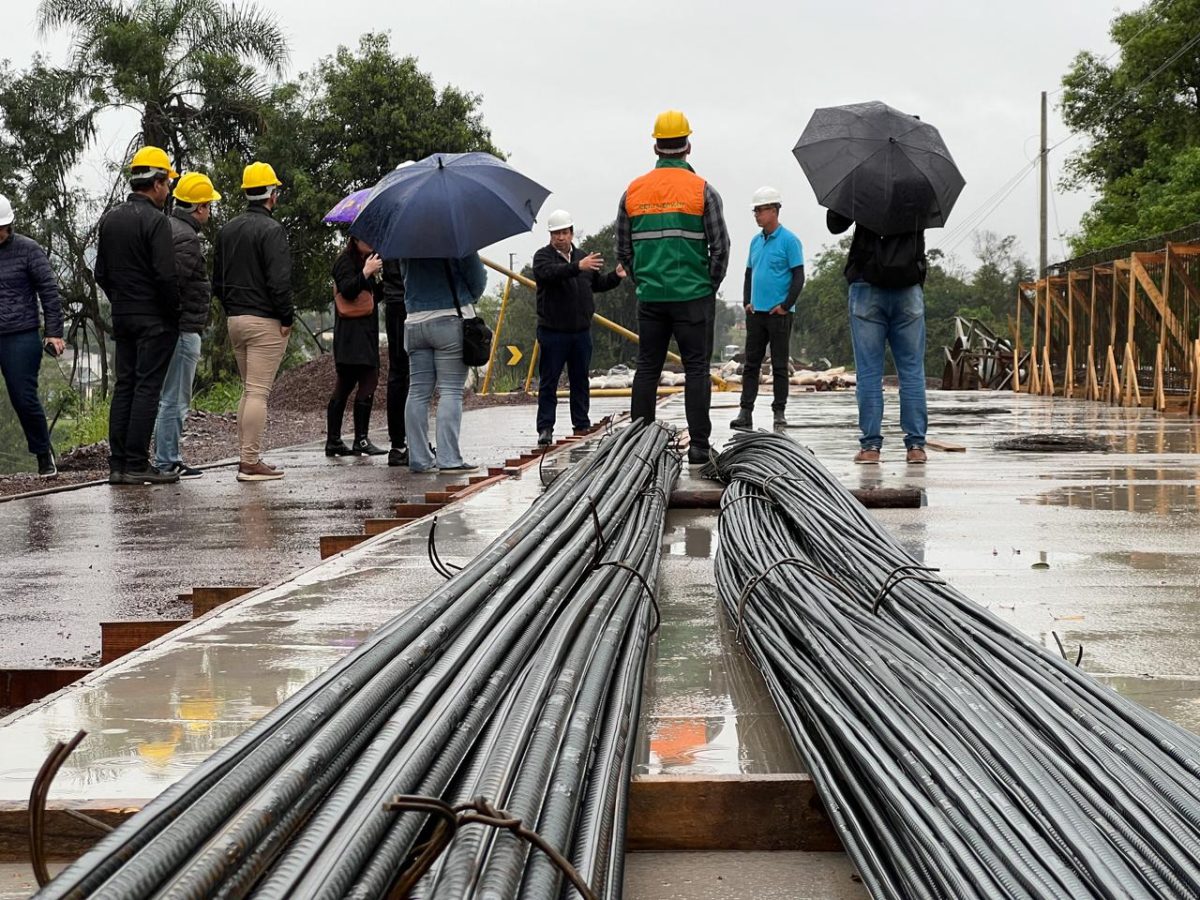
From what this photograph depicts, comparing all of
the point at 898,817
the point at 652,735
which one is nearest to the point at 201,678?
the point at 652,735

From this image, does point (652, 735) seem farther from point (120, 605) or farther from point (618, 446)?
point (618, 446)

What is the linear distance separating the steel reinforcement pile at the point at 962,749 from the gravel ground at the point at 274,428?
6.89 metres

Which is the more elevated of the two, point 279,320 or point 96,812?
point 279,320

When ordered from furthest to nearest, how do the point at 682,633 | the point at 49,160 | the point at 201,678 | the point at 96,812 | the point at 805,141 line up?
the point at 49,160, the point at 805,141, the point at 682,633, the point at 201,678, the point at 96,812

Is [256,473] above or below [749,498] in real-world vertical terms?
below

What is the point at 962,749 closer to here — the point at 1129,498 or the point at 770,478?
the point at 770,478

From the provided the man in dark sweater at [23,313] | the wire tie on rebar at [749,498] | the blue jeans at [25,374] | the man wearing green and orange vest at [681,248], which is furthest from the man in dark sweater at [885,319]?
the blue jeans at [25,374]

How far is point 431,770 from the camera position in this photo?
214 cm

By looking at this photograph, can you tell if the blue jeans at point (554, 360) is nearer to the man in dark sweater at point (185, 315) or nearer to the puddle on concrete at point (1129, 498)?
the man in dark sweater at point (185, 315)

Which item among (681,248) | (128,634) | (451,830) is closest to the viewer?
(451,830)

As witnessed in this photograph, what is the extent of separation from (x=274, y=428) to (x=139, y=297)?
31.5 ft

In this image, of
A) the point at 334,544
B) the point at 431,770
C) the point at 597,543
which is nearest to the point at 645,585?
the point at 597,543

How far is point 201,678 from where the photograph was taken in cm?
320

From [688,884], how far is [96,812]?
96 centimetres
